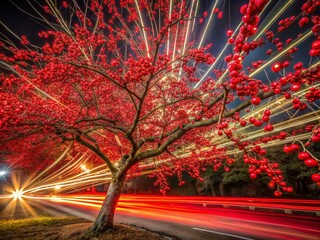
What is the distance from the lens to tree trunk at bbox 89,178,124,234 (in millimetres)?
7589

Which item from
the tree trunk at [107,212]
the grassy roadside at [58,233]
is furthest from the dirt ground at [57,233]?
the tree trunk at [107,212]

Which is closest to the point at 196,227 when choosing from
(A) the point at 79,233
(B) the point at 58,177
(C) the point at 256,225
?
(C) the point at 256,225

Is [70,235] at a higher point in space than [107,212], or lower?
lower

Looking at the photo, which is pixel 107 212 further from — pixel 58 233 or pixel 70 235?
pixel 58 233

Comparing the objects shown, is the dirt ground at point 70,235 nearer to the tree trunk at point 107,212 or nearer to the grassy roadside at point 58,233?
the grassy roadside at point 58,233

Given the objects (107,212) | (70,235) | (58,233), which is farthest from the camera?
(58,233)

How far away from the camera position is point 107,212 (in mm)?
7820

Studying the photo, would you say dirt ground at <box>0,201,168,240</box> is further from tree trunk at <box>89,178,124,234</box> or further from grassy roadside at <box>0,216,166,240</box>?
tree trunk at <box>89,178,124,234</box>

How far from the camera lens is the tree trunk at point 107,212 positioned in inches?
299

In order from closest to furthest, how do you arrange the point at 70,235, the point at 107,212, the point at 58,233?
the point at 70,235 < the point at 107,212 < the point at 58,233

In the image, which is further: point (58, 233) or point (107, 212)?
point (58, 233)

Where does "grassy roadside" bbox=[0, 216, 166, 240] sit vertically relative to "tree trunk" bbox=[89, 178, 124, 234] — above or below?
below

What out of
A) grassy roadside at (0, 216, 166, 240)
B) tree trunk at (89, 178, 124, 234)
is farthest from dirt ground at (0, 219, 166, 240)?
tree trunk at (89, 178, 124, 234)

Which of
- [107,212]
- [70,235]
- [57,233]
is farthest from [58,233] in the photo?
[107,212]
